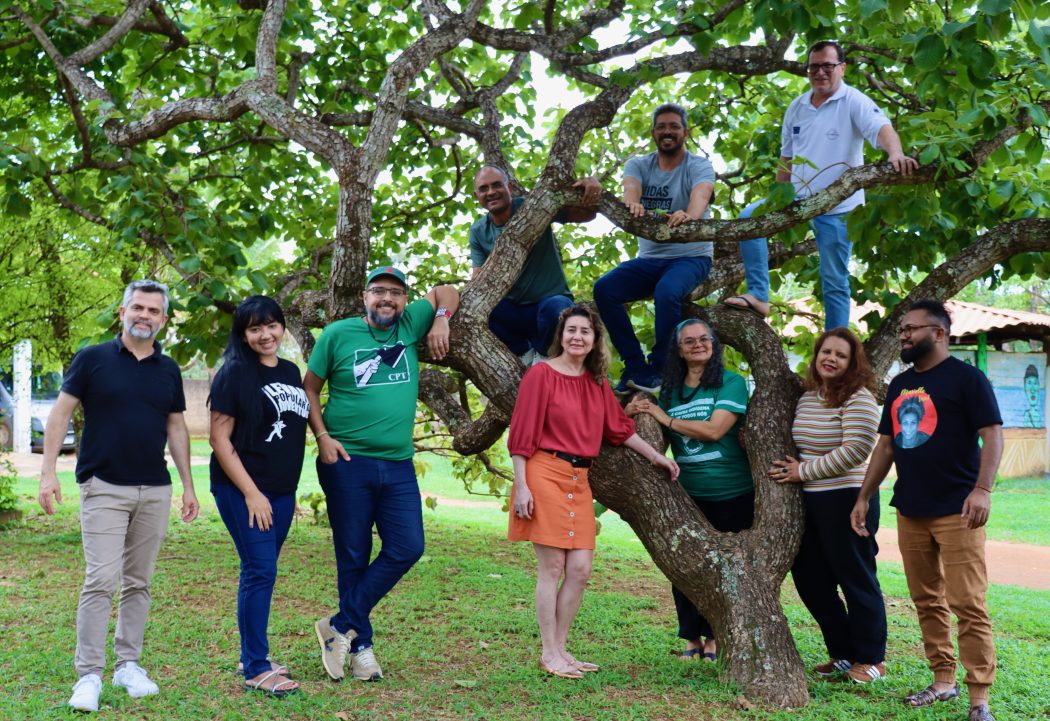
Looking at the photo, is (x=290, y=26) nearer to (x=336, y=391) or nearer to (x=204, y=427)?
(x=336, y=391)

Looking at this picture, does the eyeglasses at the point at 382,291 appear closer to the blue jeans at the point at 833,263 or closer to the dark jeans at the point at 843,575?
the blue jeans at the point at 833,263

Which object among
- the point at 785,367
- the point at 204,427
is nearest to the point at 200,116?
the point at 785,367

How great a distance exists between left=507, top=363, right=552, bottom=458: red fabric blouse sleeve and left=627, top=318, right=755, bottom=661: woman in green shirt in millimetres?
799

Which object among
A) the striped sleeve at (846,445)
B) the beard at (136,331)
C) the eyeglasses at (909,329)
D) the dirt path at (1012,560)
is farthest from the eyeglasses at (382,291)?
the dirt path at (1012,560)

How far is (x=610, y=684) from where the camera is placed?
16.3 ft

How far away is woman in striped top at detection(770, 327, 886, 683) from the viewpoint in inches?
195

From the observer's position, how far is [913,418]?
4.61 m

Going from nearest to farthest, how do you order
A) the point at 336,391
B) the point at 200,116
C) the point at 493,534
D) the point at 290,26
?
the point at 336,391 → the point at 200,116 → the point at 290,26 → the point at 493,534

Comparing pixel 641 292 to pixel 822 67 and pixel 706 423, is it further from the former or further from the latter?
pixel 822 67

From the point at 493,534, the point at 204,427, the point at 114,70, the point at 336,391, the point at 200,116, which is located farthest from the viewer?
the point at 204,427

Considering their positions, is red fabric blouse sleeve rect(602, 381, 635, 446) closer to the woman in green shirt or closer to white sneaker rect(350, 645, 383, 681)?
the woman in green shirt

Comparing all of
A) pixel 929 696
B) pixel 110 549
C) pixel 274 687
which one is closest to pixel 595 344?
pixel 274 687

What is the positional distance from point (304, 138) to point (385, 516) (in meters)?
2.54

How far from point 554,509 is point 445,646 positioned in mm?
1632
